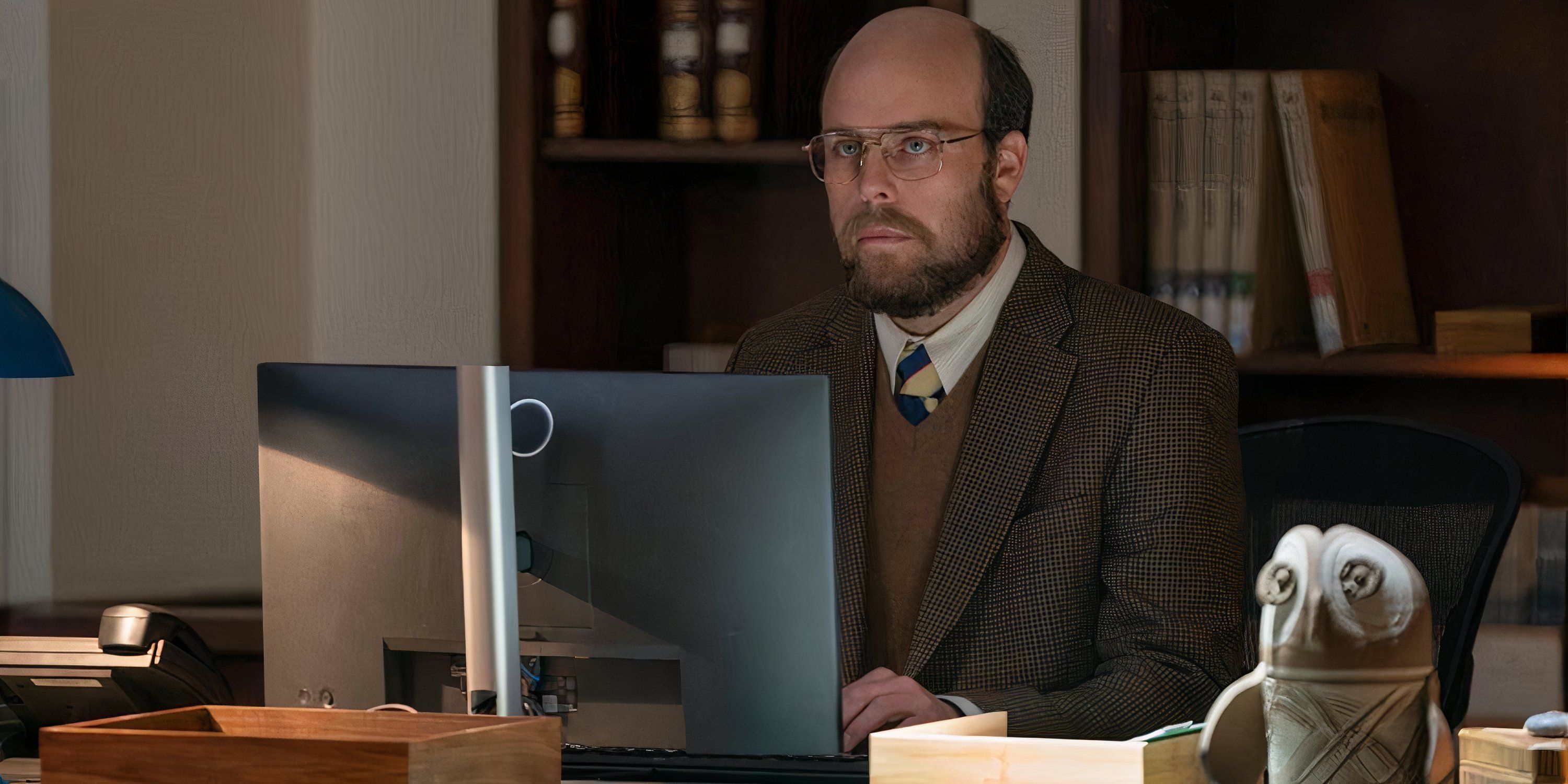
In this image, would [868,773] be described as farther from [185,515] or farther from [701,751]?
[185,515]

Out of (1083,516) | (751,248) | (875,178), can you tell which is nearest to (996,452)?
(1083,516)

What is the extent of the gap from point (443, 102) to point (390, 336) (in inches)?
17.0

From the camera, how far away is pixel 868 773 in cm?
120

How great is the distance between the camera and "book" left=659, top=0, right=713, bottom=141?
8.64 ft

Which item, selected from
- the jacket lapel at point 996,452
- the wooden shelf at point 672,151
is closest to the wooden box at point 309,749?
the jacket lapel at point 996,452

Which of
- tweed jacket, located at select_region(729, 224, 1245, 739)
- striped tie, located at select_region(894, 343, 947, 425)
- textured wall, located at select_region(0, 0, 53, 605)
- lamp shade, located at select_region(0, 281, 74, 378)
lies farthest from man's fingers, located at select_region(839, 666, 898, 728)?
textured wall, located at select_region(0, 0, 53, 605)

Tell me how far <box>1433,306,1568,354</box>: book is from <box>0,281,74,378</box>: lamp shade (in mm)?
2119

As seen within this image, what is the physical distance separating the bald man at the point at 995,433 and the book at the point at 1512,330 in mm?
710

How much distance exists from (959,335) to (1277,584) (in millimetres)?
1196

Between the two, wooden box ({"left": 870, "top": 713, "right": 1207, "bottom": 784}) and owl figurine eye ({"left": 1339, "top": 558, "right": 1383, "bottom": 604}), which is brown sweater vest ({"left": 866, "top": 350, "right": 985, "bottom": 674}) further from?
owl figurine eye ({"left": 1339, "top": 558, "right": 1383, "bottom": 604})

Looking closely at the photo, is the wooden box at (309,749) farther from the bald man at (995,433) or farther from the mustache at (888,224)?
the mustache at (888,224)

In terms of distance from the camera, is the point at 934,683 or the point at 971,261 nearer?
the point at 934,683

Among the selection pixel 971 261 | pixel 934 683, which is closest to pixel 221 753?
pixel 934 683

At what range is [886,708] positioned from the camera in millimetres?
1511
